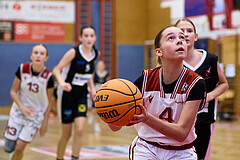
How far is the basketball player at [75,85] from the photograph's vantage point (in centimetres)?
505

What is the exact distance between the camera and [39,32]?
15.9 metres

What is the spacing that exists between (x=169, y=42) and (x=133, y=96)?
0.46 m

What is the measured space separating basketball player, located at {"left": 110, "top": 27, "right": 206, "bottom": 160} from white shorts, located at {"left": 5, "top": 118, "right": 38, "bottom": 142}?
7.47ft

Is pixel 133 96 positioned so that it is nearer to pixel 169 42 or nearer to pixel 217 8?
pixel 169 42

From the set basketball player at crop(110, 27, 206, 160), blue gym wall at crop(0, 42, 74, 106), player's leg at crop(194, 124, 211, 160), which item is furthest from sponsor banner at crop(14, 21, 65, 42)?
basketball player at crop(110, 27, 206, 160)

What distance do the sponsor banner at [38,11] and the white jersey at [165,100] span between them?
1390 cm

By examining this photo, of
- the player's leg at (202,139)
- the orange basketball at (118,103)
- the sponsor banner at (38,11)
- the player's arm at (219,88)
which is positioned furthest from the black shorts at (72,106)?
the sponsor banner at (38,11)

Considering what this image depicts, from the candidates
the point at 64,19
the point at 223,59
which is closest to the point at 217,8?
the point at 223,59

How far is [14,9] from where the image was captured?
15.6 metres

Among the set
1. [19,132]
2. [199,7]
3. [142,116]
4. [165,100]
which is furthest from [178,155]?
[199,7]

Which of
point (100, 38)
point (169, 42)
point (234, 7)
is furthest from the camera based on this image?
point (100, 38)

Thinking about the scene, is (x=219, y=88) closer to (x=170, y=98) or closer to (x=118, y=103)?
(x=170, y=98)

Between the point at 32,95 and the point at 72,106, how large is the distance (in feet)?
1.85

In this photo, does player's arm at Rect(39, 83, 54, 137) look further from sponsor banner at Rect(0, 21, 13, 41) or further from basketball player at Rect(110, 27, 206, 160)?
sponsor banner at Rect(0, 21, 13, 41)
